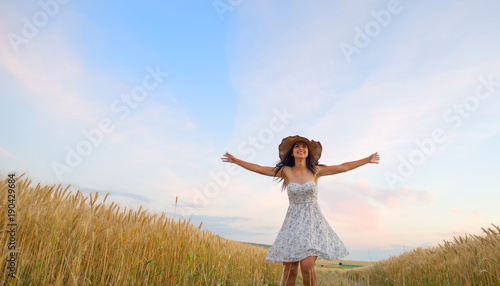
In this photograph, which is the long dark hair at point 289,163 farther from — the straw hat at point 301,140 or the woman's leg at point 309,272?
the woman's leg at point 309,272

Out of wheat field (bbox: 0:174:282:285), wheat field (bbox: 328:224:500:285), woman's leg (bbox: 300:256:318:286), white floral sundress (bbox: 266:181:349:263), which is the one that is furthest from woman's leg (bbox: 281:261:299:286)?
wheat field (bbox: 0:174:282:285)

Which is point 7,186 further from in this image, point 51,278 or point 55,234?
point 51,278

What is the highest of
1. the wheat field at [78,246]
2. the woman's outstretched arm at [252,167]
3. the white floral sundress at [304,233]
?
the woman's outstretched arm at [252,167]

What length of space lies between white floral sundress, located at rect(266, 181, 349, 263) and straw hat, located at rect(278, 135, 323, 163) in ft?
3.67

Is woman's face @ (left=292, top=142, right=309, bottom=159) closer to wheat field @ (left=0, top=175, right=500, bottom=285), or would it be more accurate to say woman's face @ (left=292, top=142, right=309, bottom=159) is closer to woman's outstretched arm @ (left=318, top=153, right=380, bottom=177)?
woman's outstretched arm @ (left=318, top=153, right=380, bottom=177)

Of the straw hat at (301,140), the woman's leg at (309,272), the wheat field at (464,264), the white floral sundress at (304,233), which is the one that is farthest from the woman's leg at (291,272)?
the straw hat at (301,140)

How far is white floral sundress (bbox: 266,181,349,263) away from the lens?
530 centimetres

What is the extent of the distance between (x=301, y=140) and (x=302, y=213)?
167 centimetres

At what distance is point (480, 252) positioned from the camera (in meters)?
5.63

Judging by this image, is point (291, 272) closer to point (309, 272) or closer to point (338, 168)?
point (309, 272)

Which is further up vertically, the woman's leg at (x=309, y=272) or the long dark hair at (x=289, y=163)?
the long dark hair at (x=289, y=163)

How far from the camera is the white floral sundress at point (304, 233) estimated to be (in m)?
5.30

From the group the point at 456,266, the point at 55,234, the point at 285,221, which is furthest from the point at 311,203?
the point at 55,234

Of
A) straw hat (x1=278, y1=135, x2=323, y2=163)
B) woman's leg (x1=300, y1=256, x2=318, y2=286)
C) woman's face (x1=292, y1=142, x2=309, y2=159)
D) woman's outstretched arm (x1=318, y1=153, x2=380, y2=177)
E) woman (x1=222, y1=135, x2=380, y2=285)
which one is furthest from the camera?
straw hat (x1=278, y1=135, x2=323, y2=163)
